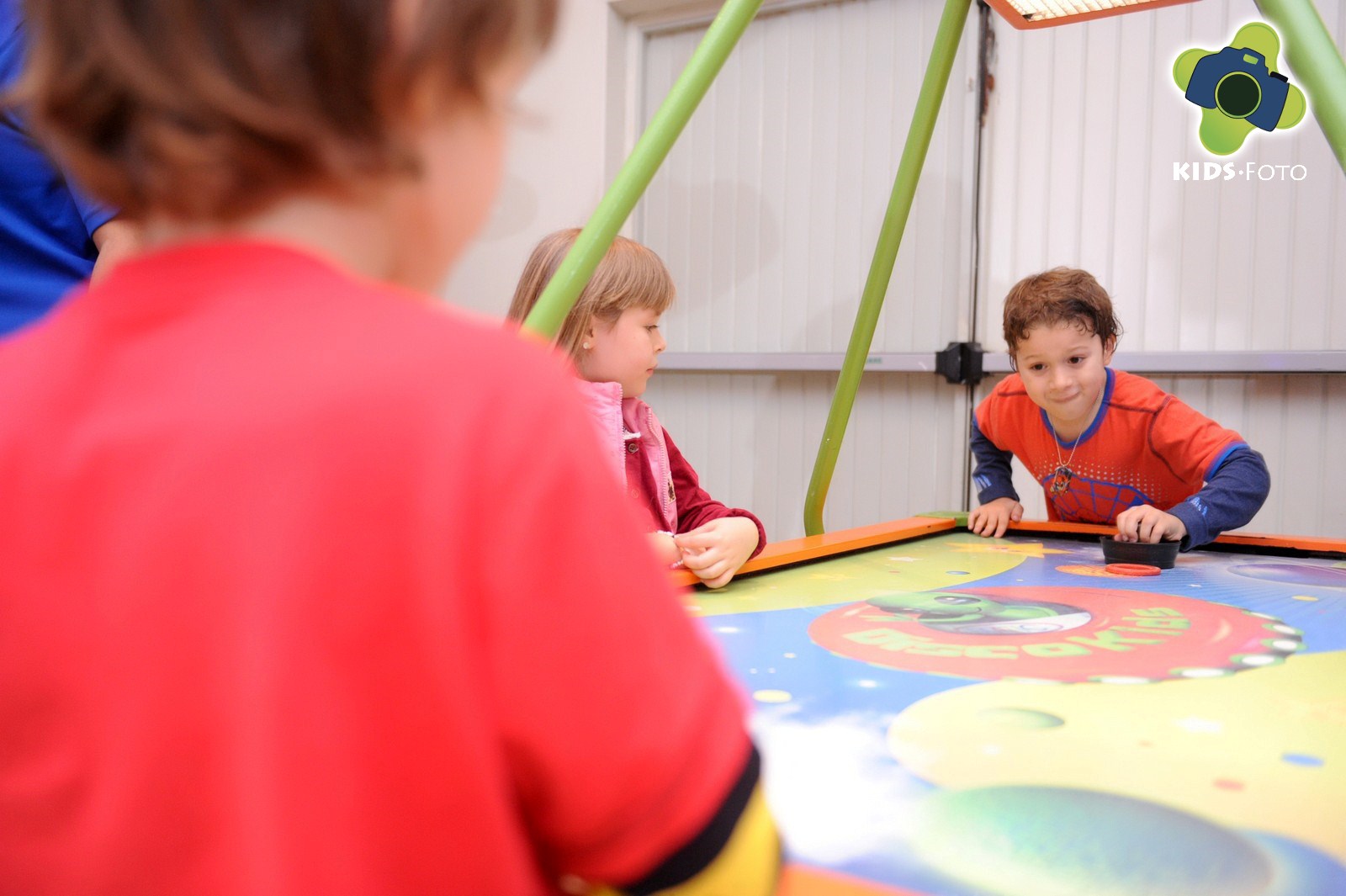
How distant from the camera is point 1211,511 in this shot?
1.19m

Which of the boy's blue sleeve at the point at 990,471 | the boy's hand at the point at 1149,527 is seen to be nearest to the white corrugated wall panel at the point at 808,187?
the boy's blue sleeve at the point at 990,471

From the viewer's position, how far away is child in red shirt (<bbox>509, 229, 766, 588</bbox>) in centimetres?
110

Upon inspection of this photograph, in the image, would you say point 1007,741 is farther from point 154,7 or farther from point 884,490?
point 884,490

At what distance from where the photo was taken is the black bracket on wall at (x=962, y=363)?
7.27 ft

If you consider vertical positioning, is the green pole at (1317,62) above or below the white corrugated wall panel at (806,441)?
above

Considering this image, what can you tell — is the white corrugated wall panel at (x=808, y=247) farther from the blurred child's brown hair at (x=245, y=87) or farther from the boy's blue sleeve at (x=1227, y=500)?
the blurred child's brown hair at (x=245, y=87)

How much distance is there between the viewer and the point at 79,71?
0.26 meters

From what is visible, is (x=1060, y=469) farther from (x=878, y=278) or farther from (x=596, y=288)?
(x=596, y=288)

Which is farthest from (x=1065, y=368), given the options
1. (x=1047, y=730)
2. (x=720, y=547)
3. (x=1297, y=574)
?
(x=1047, y=730)

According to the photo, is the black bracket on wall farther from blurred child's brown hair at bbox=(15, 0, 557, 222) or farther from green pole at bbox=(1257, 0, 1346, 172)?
blurred child's brown hair at bbox=(15, 0, 557, 222)

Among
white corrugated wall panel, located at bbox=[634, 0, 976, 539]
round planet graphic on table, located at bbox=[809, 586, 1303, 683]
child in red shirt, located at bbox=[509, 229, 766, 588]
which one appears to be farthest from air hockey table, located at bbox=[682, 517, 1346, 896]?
white corrugated wall panel, located at bbox=[634, 0, 976, 539]

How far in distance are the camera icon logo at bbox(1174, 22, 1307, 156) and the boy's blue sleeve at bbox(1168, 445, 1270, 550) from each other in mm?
1032

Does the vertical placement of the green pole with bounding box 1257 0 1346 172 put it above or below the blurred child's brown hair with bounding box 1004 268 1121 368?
above

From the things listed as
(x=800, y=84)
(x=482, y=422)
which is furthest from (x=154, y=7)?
(x=800, y=84)
